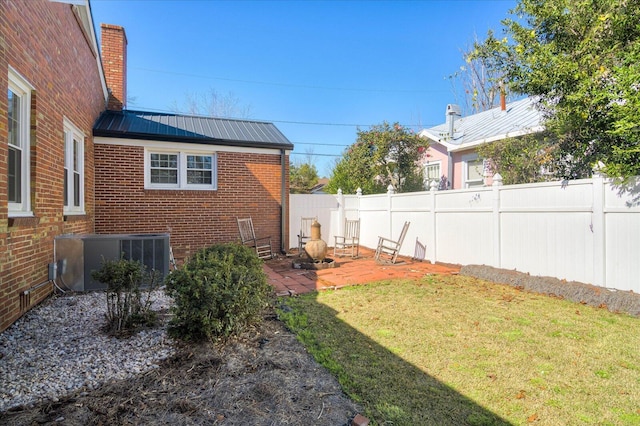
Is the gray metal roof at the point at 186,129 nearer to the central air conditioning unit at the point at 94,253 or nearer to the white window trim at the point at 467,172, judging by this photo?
the central air conditioning unit at the point at 94,253

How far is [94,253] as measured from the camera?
5.45m

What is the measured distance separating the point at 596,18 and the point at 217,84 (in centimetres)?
2266

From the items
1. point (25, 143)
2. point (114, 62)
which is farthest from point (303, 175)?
point (25, 143)

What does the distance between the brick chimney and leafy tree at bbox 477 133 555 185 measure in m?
10.6

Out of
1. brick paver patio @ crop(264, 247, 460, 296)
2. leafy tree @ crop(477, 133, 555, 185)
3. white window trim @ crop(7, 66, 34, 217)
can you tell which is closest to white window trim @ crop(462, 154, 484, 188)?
leafy tree @ crop(477, 133, 555, 185)

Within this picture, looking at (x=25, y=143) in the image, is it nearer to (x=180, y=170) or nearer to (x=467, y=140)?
(x=180, y=170)

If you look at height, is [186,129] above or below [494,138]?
above

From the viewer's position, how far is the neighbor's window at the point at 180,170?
9008 mm

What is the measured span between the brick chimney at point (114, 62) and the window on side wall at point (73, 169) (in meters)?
3.58

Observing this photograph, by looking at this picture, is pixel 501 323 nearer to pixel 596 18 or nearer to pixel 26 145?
pixel 596 18

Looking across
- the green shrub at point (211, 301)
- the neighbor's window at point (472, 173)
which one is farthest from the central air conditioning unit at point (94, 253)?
the neighbor's window at point (472, 173)

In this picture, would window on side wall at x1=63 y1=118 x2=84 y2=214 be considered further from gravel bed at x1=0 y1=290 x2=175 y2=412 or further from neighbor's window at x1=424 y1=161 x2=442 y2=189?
neighbor's window at x1=424 y1=161 x2=442 y2=189

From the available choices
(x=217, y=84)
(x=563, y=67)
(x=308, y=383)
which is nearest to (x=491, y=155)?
(x=563, y=67)

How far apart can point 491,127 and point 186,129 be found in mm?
9840
